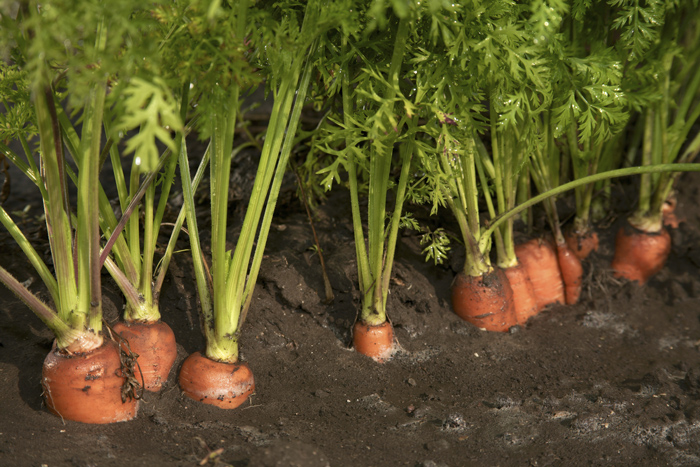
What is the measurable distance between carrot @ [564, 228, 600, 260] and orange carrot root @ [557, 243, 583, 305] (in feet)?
0.15

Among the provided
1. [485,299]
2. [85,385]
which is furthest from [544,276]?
[85,385]

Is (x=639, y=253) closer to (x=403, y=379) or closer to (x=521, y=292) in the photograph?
(x=521, y=292)

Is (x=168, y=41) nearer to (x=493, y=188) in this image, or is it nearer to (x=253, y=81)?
(x=253, y=81)

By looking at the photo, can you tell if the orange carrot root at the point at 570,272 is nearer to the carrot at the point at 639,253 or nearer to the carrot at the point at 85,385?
the carrot at the point at 639,253

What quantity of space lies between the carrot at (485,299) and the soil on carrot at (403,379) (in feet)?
0.18

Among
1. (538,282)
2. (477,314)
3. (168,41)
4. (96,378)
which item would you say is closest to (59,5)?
(168,41)

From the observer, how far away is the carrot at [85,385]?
4.32ft

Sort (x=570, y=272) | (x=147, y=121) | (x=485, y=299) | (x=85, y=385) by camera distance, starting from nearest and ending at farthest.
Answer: (x=147, y=121) → (x=85, y=385) → (x=485, y=299) → (x=570, y=272)

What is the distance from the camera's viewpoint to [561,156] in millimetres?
2145

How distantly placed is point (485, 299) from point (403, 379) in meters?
0.42

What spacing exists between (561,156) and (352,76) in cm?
106

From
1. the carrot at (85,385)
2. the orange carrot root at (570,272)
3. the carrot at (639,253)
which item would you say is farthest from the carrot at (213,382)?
the carrot at (639,253)

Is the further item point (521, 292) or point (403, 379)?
point (521, 292)

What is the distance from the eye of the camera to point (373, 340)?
66.4 inches
